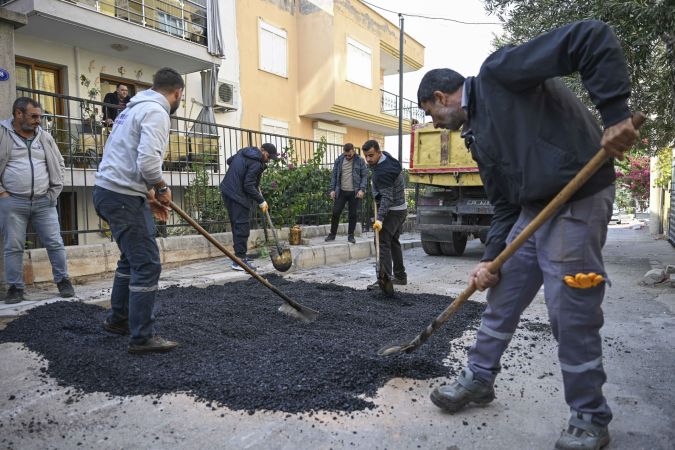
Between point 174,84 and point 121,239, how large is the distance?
110cm

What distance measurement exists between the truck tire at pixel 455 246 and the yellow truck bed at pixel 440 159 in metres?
1.00

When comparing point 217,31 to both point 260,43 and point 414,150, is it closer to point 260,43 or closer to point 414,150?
point 260,43

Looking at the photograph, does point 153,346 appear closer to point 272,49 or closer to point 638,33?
point 638,33

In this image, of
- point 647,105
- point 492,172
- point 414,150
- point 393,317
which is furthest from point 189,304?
point 647,105

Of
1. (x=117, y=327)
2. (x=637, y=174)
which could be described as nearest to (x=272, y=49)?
(x=117, y=327)

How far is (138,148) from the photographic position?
3.12 meters

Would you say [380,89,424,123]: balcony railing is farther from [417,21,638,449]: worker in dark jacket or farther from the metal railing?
[417,21,638,449]: worker in dark jacket

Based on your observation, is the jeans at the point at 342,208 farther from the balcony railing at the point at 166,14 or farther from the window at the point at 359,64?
the window at the point at 359,64

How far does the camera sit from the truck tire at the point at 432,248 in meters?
9.20

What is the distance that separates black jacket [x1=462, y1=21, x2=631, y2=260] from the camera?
1.84m

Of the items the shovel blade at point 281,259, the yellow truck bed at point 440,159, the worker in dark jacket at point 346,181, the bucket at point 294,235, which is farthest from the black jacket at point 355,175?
the shovel blade at point 281,259

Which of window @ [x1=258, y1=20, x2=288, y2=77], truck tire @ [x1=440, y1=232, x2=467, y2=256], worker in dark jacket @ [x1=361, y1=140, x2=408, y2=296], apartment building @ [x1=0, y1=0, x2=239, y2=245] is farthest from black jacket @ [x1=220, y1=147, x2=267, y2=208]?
window @ [x1=258, y1=20, x2=288, y2=77]

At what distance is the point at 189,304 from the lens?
4605 mm

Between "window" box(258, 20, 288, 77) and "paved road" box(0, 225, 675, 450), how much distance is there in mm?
11964
